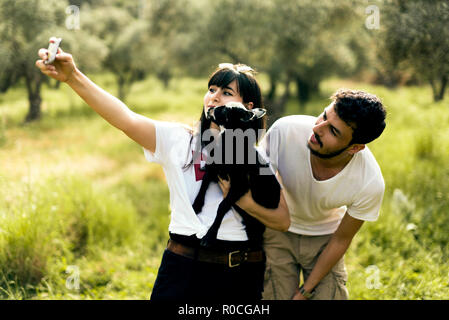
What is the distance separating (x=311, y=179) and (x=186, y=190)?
35.4 inches

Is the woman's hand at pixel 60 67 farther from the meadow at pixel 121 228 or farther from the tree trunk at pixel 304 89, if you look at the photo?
the tree trunk at pixel 304 89

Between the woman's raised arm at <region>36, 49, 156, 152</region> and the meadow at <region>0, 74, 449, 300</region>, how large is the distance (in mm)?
496

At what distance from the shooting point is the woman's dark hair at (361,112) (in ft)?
7.58

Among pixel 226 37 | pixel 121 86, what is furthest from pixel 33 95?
pixel 121 86

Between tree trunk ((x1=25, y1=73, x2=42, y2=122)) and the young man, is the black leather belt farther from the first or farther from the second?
tree trunk ((x1=25, y1=73, x2=42, y2=122))

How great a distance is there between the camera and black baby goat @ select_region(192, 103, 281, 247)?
2.04 m

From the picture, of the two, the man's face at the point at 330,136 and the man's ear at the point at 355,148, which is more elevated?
the man's face at the point at 330,136

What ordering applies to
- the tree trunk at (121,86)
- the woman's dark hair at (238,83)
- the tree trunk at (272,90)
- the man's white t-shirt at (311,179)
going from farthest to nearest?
the tree trunk at (272,90)
the tree trunk at (121,86)
the man's white t-shirt at (311,179)
the woman's dark hair at (238,83)

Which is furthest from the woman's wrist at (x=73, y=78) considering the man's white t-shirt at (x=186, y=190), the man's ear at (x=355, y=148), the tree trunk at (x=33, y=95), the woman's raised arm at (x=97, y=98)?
the tree trunk at (x=33, y=95)

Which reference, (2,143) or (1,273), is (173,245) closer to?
(1,273)

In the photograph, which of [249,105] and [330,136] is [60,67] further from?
[330,136]

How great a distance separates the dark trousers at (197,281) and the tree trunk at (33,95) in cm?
611

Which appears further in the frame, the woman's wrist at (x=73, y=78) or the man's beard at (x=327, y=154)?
the man's beard at (x=327, y=154)

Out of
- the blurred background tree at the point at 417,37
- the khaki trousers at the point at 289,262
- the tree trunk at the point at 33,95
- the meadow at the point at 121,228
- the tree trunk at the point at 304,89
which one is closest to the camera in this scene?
the khaki trousers at the point at 289,262
